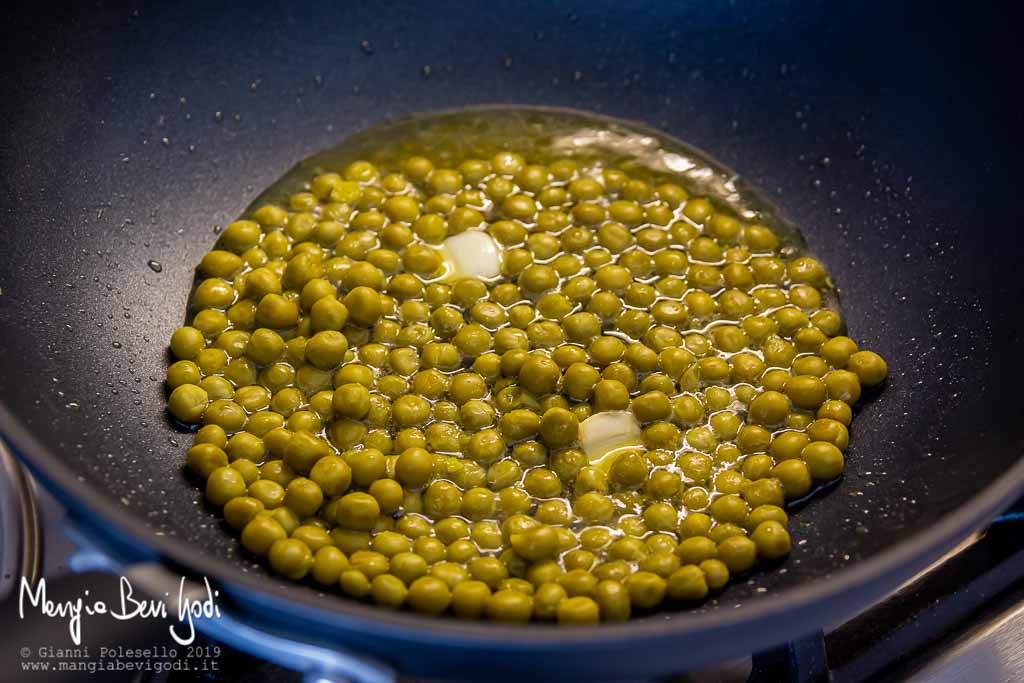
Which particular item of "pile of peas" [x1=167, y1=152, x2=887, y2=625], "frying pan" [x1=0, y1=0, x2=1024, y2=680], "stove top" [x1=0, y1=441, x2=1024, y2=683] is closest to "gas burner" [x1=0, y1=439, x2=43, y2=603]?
"stove top" [x1=0, y1=441, x2=1024, y2=683]

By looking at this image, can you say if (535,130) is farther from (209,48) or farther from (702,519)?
(702,519)

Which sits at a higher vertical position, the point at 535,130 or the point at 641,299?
the point at 535,130

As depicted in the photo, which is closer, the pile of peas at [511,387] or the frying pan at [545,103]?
the frying pan at [545,103]

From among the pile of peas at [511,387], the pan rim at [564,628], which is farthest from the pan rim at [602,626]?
the pile of peas at [511,387]

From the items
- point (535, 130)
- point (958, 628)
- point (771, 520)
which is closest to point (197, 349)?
point (535, 130)
